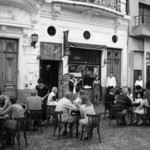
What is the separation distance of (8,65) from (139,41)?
9.12m

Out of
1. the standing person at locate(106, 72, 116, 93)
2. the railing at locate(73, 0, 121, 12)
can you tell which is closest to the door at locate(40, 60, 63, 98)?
the standing person at locate(106, 72, 116, 93)

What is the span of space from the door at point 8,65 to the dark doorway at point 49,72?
1836mm

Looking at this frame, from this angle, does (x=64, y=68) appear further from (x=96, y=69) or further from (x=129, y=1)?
(x=129, y=1)

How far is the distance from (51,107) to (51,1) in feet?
20.7

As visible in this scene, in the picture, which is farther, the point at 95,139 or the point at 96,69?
the point at 96,69

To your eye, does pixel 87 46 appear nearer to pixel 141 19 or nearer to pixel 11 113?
pixel 141 19

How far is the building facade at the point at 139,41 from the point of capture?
16.6m

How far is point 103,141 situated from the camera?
24.6 ft

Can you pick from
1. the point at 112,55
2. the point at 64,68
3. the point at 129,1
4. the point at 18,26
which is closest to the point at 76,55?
the point at 64,68

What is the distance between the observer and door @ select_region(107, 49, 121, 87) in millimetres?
15969

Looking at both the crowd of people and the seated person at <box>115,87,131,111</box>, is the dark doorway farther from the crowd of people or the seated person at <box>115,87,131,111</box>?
the seated person at <box>115,87,131,111</box>

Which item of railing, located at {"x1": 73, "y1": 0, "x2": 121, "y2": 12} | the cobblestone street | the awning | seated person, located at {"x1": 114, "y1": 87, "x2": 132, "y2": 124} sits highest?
railing, located at {"x1": 73, "y1": 0, "x2": 121, "y2": 12}

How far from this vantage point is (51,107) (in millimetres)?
9047

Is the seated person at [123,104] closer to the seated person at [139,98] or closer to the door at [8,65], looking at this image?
the seated person at [139,98]
